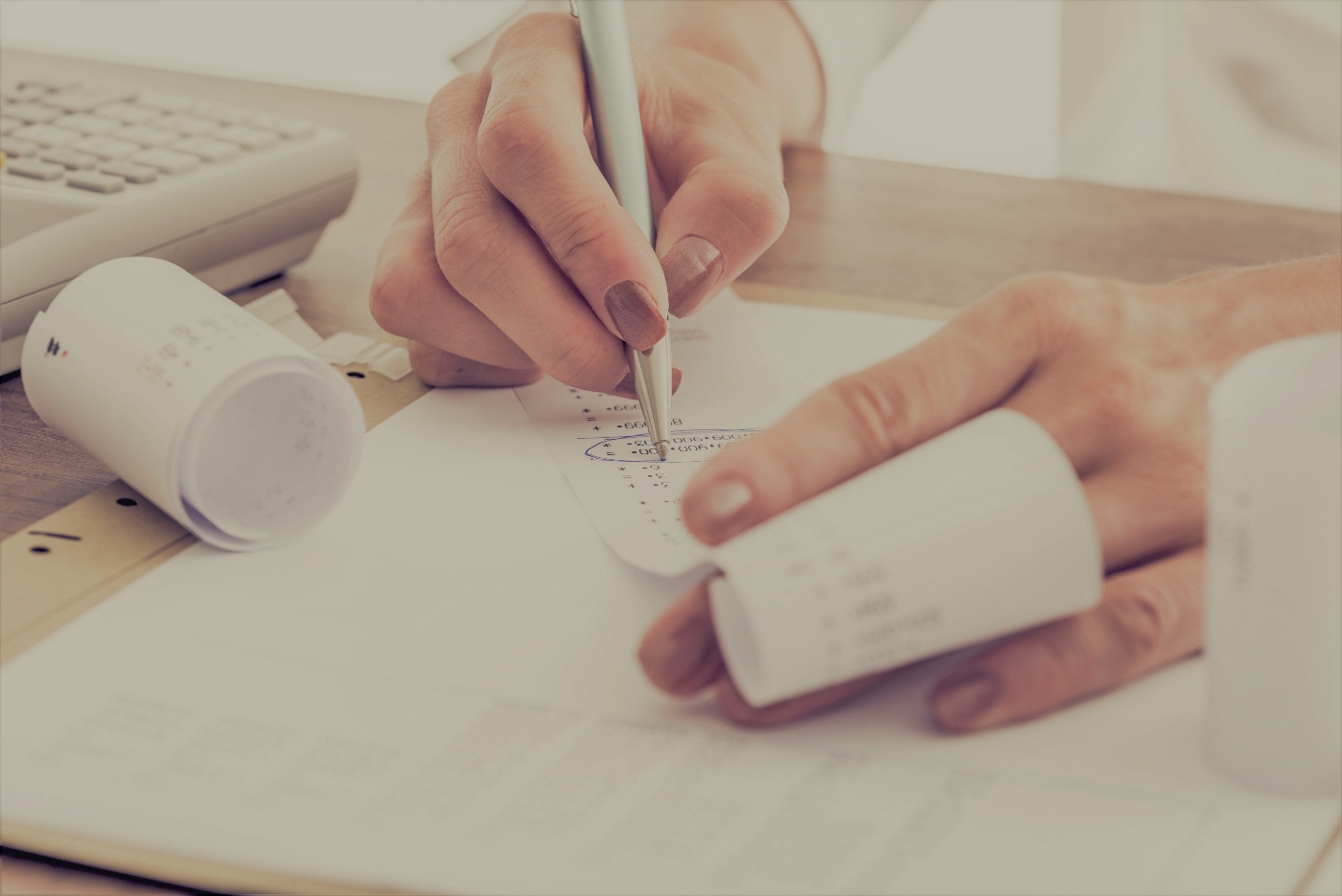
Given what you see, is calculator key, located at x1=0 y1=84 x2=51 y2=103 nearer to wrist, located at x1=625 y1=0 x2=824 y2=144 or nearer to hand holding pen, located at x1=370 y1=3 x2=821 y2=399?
hand holding pen, located at x1=370 y1=3 x2=821 y2=399

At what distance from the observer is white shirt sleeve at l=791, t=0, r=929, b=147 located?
96 centimetres

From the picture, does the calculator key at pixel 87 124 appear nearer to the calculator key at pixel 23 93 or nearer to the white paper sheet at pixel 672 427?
the calculator key at pixel 23 93

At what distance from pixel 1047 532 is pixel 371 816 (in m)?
0.20

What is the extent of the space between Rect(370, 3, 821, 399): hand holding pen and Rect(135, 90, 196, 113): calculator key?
0.64ft

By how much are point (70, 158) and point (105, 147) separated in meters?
0.03

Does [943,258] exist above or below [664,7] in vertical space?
below

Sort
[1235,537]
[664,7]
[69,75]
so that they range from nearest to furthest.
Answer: [1235,537]
[69,75]
[664,7]

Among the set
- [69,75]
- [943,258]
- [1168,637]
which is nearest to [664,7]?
[943,258]

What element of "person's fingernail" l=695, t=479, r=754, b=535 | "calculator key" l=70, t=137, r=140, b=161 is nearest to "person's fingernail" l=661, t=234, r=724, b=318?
"person's fingernail" l=695, t=479, r=754, b=535

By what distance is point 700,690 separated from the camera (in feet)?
1.25

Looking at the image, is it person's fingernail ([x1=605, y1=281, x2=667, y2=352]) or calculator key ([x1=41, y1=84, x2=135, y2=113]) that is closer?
person's fingernail ([x1=605, y1=281, x2=667, y2=352])

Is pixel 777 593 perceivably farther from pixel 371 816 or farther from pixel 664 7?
pixel 664 7

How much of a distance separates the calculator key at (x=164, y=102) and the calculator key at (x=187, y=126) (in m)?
0.01

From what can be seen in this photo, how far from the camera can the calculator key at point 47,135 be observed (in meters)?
0.71
